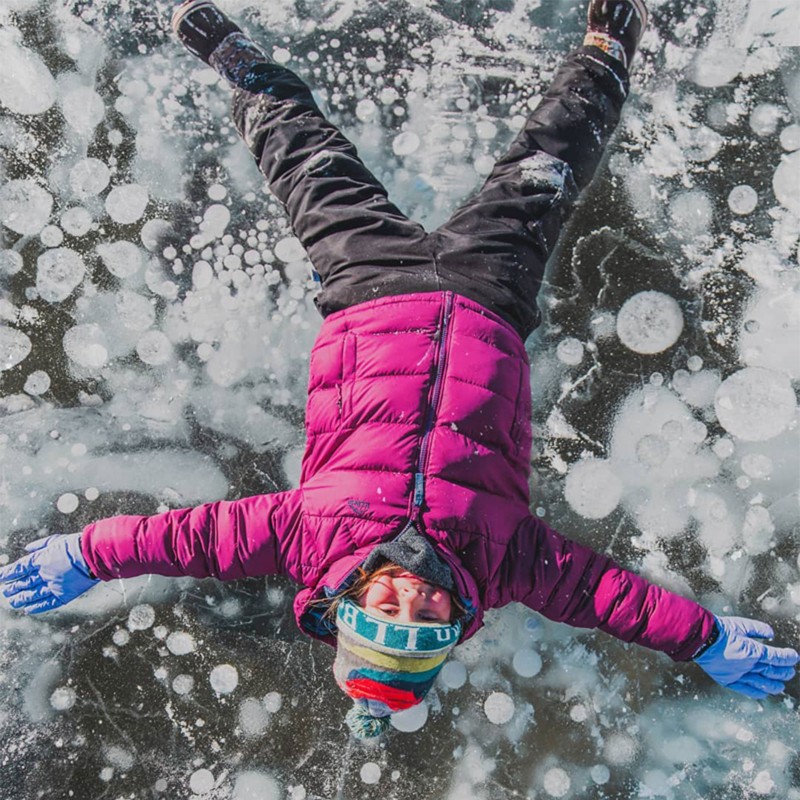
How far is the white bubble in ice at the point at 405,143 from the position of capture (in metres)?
1.58

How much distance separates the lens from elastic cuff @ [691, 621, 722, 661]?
1.33 metres

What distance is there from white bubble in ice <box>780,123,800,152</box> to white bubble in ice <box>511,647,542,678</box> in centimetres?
113

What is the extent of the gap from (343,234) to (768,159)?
0.89 m

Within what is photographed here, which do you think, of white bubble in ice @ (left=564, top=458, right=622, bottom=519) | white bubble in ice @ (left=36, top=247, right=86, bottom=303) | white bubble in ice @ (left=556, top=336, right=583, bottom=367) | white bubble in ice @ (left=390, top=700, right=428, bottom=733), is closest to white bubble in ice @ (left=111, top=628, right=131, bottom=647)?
white bubble in ice @ (left=390, top=700, right=428, bottom=733)

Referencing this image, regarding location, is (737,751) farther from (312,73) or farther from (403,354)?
(312,73)

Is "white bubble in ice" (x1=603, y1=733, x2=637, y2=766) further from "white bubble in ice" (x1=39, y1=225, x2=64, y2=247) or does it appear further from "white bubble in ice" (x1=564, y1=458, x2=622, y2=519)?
"white bubble in ice" (x1=39, y1=225, x2=64, y2=247)

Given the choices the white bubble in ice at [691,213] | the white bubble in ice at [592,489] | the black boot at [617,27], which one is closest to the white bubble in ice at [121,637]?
the white bubble in ice at [592,489]

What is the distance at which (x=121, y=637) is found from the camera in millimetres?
1492

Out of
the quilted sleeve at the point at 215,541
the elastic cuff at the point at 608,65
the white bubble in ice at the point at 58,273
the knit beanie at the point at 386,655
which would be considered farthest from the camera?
the white bubble in ice at the point at 58,273

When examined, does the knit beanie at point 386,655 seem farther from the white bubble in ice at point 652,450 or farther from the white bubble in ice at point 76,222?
the white bubble in ice at point 76,222

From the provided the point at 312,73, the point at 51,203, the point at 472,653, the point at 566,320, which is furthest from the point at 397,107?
the point at 472,653

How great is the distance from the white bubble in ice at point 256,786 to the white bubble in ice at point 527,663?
508mm

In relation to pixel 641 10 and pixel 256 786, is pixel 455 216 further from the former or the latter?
pixel 256 786

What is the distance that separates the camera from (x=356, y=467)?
124 cm
